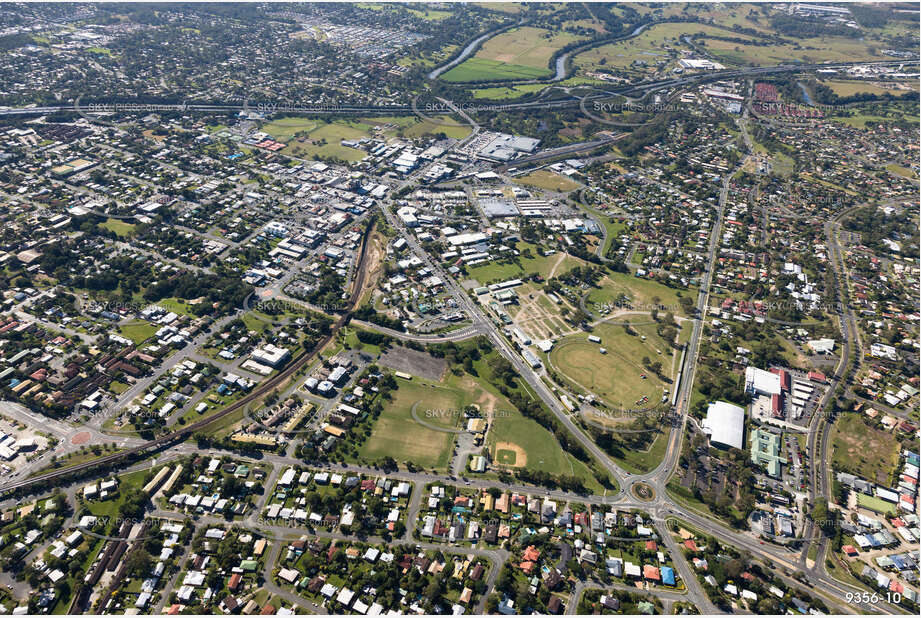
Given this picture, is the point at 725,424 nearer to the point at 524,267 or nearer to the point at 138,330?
the point at 524,267

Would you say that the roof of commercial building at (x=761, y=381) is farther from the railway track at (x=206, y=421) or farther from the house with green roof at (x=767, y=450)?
the railway track at (x=206, y=421)

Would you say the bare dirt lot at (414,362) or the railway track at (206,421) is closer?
the railway track at (206,421)

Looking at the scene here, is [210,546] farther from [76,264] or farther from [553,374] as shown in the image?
[76,264]

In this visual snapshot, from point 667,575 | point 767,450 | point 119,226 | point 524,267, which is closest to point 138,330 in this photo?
point 119,226

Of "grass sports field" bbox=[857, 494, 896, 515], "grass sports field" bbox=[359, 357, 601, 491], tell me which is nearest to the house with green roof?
"grass sports field" bbox=[857, 494, 896, 515]

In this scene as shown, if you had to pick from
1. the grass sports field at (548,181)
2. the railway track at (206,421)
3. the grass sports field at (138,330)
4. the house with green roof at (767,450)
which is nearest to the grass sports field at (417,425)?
the railway track at (206,421)

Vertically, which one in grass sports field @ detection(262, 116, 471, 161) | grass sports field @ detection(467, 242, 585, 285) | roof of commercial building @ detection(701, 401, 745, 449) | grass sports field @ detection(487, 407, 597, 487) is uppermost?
grass sports field @ detection(262, 116, 471, 161)

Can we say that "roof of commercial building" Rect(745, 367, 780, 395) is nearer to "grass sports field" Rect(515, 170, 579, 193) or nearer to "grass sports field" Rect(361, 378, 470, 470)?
"grass sports field" Rect(361, 378, 470, 470)

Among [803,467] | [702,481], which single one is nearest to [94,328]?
[702,481]
